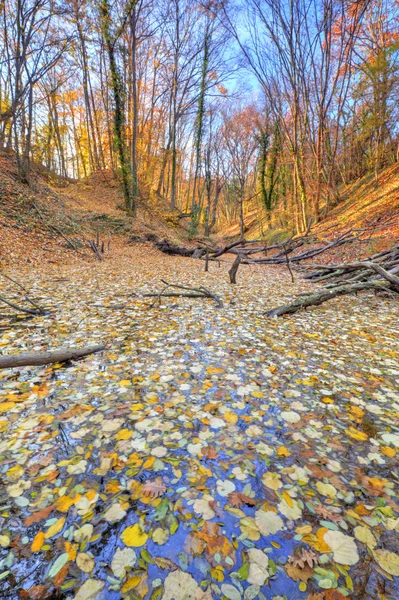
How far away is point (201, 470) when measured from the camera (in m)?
2.05

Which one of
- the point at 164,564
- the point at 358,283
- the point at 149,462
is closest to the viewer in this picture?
the point at 164,564

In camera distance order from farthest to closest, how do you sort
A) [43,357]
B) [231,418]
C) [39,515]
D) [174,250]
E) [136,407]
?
1. [174,250]
2. [43,357]
3. [136,407]
4. [231,418]
5. [39,515]

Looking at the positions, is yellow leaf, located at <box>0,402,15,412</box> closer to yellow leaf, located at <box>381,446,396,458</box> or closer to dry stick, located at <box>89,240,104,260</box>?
yellow leaf, located at <box>381,446,396,458</box>

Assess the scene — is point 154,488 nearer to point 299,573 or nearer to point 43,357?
point 299,573

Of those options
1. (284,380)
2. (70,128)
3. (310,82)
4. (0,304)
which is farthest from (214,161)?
(284,380)

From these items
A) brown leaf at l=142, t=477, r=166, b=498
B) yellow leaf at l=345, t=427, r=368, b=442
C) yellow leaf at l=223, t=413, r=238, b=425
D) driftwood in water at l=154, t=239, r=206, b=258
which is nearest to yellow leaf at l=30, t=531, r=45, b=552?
brown leaf at l=142, t=477, r=166, b=498

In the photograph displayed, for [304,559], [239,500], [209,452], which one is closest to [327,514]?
[304,559]

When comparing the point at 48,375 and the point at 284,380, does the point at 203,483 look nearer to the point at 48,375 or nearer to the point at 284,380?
the point at 284,380

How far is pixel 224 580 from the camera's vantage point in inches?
54.1

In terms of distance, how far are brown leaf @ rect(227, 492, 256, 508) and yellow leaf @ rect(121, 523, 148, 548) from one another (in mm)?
556

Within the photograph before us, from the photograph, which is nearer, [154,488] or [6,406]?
[154,488]

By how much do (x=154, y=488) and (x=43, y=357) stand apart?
6.98 ft

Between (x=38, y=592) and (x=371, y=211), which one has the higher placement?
(x=371, y=211)

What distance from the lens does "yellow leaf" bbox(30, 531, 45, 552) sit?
4.94 feet
